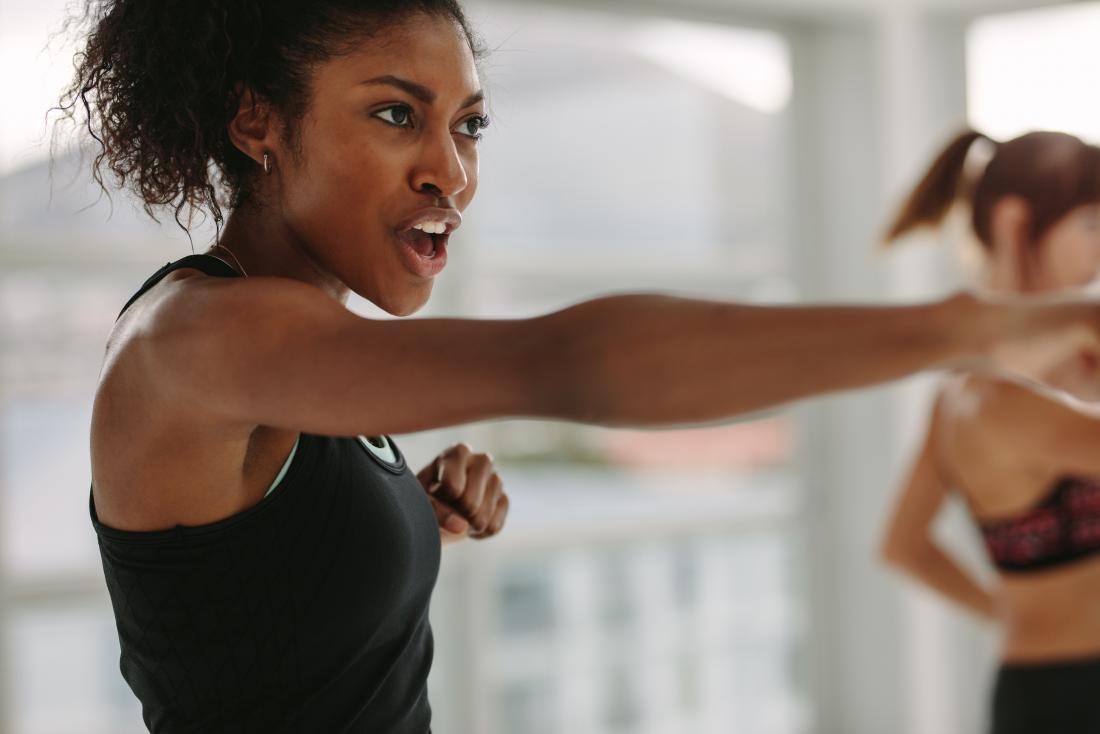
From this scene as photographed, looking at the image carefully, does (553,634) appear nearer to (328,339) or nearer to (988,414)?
(988,414)

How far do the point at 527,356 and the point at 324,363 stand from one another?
0.11 meters

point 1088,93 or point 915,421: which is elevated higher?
point 1088,93

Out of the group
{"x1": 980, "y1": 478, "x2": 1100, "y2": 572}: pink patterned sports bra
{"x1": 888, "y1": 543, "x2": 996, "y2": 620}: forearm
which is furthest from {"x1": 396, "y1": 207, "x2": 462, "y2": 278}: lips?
{"x1": 888, "y1": 543, "x2": 996, "y2": 620}: forearm

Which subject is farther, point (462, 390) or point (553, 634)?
point (553, 634)

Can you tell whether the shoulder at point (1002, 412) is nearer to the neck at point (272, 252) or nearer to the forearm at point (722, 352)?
the neck at point (272, 252)

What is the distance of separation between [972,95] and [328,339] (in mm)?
3935

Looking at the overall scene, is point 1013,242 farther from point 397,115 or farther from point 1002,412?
point 397,115

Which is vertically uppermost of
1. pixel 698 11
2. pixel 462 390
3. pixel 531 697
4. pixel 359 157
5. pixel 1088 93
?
pixel 698 11

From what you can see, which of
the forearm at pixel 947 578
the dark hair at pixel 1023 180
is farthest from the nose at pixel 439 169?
the forearm at pixel 947 578

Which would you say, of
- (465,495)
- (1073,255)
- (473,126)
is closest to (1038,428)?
(1073,255)

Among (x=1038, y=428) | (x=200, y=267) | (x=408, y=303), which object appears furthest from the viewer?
(x=1038, y=428)

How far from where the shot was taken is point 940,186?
7.55 ft

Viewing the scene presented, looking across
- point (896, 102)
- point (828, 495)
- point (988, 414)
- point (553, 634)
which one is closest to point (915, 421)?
point (828, 495)

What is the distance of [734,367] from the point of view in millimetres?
570
